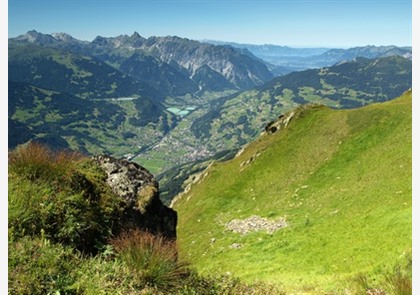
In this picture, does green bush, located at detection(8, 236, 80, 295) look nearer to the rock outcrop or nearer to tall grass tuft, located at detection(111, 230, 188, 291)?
tall grass tuft, located at detection(111, 230, 188, 291)

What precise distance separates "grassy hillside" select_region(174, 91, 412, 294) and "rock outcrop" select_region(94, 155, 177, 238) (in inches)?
190

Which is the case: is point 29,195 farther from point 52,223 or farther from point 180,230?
point 180,230

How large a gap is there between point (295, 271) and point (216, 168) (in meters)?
47.1

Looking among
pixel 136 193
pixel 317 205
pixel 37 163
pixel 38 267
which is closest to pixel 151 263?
pixel 38 267

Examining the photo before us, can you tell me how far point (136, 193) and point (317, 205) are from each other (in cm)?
2496

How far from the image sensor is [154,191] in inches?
615

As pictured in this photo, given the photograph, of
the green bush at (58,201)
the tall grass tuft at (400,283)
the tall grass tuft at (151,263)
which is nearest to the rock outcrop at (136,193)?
the green bush at (58,201)

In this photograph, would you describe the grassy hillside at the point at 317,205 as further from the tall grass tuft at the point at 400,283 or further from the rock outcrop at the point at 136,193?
the rock outcrop at the point at 136,193

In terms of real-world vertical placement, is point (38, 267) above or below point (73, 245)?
above

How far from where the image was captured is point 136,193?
47.9ft

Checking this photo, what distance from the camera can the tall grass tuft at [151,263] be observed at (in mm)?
8281

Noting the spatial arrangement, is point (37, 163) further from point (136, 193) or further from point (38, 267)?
point (136, 193)

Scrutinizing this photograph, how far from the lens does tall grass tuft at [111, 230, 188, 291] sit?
8.28 m

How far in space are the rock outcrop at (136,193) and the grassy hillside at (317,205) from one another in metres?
4.82
